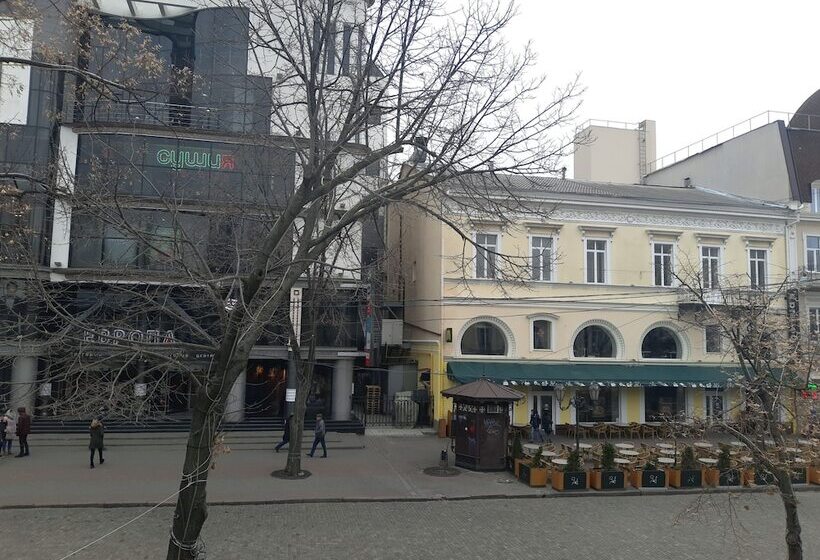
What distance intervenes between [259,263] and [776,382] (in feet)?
24.2

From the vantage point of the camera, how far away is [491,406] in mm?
17750

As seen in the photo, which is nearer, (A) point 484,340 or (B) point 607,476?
(B) point 607,476

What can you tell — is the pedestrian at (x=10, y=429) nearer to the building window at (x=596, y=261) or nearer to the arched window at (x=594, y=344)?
the arched window at (x=594, y=344)

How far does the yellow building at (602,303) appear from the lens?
25.1 m

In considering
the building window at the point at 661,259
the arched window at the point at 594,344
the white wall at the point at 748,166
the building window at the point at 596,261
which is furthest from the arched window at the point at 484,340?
the white wall at the point at 748,166

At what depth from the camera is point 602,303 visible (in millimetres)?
26156

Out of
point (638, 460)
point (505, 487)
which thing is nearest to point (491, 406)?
point (505, 487)

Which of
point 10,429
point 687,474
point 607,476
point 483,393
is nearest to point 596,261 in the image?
point 483,393

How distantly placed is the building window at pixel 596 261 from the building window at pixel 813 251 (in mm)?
10405

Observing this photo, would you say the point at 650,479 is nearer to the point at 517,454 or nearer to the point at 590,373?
the point at 517,454

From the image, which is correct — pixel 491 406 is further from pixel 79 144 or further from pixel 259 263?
pixel 79 144

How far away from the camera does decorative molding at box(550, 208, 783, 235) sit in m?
26.2

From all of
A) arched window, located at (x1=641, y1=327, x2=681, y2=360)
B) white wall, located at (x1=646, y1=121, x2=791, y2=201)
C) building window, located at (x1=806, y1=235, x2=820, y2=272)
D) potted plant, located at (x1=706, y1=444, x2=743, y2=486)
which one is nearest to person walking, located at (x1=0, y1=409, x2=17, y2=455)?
potted plant, located at (x1=706, y1=444, x2=743, y2=486)

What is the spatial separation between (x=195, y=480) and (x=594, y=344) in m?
22.3
